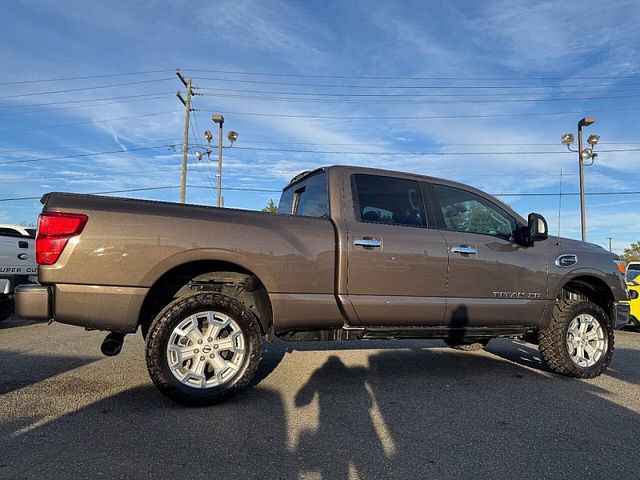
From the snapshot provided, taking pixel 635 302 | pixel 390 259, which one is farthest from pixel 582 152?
pixel 390 259

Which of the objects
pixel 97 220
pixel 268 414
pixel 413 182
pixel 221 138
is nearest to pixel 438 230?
pixel 413 182

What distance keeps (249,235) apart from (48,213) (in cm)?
146

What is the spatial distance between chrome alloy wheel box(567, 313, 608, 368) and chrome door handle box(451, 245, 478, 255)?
4.97 feet

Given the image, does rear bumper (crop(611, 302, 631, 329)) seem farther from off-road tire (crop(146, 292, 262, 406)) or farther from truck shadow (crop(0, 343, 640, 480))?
off-road tire (crop(146, 292, 262, 406))

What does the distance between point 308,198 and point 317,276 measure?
1182mm

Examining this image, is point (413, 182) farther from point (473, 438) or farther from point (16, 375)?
point (16, 375)

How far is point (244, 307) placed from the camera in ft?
12.6

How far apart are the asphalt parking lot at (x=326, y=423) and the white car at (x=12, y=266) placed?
1667 millimetres

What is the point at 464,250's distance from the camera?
4.49 m

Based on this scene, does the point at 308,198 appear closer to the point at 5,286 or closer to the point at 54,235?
the point at 54,235

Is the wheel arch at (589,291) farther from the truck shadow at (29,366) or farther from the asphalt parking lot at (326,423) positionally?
the truck shadow at (29,366)

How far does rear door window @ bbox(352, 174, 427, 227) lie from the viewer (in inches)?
172

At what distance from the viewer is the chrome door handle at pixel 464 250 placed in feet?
14.6

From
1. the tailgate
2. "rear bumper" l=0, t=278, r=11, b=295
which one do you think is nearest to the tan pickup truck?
"rear bumper" l=0, t=278, r=11, b=295
